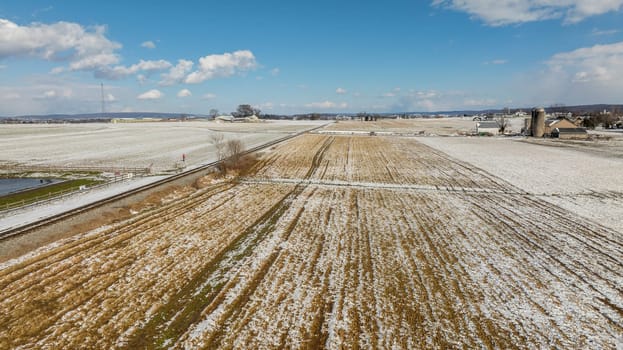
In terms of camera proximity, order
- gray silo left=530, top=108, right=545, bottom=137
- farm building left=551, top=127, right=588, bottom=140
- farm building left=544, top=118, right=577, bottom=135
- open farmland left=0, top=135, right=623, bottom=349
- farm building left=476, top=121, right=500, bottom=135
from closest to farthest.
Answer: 1. open farmland left=0, top=135, right=623, bottom=349
2. farm building left=551, top=127, right=588, bottom=140
3. farm building left=544, top=118, right=577, bottom=135
4. gray silo left=530, top=108, right=545, bottom=137
5. farm building left=476, top=121, right=500, bottom=135

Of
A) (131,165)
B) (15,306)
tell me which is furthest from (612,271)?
(131,165)

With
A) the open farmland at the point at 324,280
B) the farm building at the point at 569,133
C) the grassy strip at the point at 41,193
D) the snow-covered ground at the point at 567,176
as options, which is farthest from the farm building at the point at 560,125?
the grassy strip at the point at 41,193

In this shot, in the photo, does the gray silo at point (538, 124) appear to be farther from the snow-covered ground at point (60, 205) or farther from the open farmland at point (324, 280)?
the snow-covered ground at point (60, 205)

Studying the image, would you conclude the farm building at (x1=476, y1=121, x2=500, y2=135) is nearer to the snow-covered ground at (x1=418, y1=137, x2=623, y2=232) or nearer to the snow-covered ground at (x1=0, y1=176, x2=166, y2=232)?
the snow-covered ground at (x1=418, y1=137, x2=623, y2=232)

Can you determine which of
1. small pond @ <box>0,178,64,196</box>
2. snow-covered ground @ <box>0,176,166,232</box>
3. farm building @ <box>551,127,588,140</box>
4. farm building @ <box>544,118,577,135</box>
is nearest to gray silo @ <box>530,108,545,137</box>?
farm building @ <box>544,118,577,135</box>

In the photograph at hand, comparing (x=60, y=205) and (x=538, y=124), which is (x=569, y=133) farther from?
(x=60, y=205)

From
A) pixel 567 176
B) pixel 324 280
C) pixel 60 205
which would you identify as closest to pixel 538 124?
pixel 567 176

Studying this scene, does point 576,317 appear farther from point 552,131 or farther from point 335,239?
point 552,131
